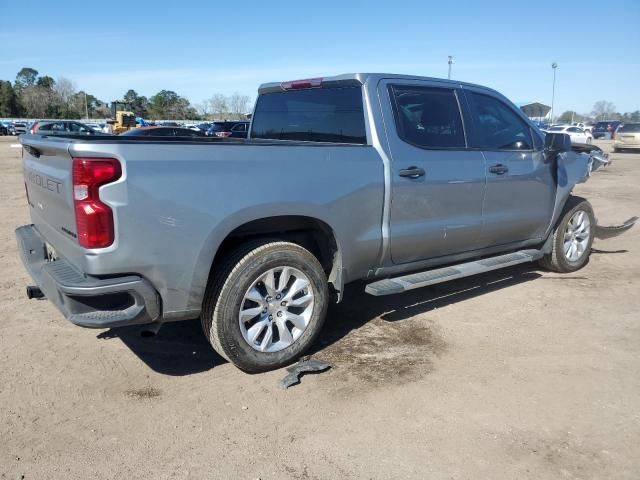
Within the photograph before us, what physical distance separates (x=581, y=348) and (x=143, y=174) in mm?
3331

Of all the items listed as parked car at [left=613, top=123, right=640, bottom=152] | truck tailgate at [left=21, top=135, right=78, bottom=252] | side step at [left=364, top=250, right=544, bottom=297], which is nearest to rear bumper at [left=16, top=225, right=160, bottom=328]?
truck tailgate at [left=21, top=135, right=78, bottom=252]

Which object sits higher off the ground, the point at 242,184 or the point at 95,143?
the point at 95,143

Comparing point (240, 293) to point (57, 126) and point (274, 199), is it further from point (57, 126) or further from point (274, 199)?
point (57, 126)

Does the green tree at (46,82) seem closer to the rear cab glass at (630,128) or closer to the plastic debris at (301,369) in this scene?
the rear cab glass at (630,128)

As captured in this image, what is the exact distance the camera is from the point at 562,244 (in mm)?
5867

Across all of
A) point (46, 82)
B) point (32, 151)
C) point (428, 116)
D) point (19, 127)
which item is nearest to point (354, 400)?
point (428, 116)

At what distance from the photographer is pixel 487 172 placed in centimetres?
474

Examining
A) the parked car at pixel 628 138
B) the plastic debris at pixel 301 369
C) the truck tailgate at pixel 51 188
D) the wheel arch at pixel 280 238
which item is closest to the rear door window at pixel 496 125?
the wheel arch at pixel 280 238

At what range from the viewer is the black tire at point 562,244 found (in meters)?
5.80

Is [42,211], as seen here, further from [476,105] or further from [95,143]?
[476,105]

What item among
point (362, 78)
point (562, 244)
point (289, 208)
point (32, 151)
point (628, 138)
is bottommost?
point (562, 244)

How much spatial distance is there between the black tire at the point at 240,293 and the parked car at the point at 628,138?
101 feet

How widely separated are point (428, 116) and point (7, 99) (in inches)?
3247

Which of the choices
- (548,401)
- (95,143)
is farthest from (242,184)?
(548,401)
